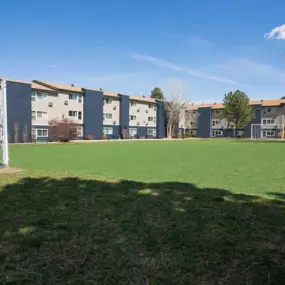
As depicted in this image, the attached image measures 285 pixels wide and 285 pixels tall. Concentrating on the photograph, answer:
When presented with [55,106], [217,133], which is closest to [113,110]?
[55,106]

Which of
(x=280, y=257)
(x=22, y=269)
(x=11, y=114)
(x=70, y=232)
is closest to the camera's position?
(x=22, y=269)

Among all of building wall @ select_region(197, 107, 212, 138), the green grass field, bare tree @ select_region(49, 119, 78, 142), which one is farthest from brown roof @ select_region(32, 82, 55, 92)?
building wall @ select_region(197, 107, 212, 138)

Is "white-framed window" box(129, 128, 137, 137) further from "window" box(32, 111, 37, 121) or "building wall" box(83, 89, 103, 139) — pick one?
"window" box(32, 111, 37, 121)

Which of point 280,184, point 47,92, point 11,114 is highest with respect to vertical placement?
point 47,92

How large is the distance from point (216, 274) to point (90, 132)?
5028 centimetres

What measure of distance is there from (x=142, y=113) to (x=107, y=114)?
32.6 ft

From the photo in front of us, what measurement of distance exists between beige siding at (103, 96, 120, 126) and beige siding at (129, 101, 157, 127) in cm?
382

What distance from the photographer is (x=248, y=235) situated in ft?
12.1

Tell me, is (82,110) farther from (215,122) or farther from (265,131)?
(265,131)

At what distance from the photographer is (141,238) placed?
3.65 m

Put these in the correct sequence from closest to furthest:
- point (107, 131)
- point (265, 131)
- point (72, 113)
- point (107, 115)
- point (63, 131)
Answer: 1. point (63, 131)
2. point (72, 113)
3. point (107, 115)
4. point (107, 131)
5. point (265, 131)

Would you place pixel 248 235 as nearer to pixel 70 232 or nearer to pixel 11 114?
pixel 70 232

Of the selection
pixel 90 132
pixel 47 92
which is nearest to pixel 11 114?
pixel 47 92

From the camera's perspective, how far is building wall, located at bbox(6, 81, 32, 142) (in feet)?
132
